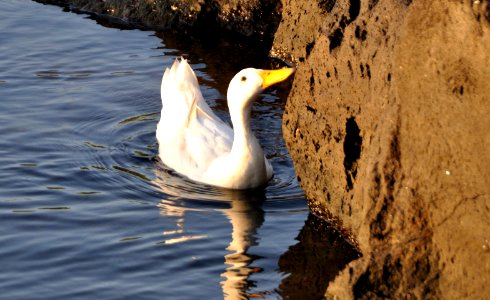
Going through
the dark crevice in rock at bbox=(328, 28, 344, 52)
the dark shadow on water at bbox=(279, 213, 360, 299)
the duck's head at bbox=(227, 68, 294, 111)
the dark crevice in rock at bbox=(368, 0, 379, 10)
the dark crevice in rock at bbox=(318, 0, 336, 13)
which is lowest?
the dark shadow on water at bbox=(279, 213, 360, 299)

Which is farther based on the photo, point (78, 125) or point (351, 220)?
point (78, 125)

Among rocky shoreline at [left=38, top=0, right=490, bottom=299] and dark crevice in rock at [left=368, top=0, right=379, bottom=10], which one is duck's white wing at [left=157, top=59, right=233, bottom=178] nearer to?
rocky shoreline at [left=38, top=0, right=490, bottom=299]

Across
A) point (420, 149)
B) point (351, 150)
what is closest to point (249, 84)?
point (351, 150)

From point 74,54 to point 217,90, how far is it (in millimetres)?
2170

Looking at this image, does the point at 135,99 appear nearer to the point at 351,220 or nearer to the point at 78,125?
the point at 78,125

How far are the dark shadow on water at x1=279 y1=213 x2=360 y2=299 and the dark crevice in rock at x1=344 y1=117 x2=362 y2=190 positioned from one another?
584mm

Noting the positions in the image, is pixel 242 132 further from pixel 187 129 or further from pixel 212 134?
pixel 187 129

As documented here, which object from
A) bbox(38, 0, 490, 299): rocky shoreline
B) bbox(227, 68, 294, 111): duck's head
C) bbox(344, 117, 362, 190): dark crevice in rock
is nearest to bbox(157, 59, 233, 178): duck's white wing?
bbox(227, 68, 294, 111): duck's head

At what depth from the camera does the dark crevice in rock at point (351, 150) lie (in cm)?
790

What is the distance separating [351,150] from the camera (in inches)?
313

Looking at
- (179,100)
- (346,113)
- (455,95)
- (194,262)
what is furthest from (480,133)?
(179,100)

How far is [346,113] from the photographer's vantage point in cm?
790

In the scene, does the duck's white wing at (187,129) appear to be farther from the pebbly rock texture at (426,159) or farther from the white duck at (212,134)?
the pebbly rock texture at (426,159)

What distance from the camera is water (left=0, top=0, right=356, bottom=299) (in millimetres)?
7848
